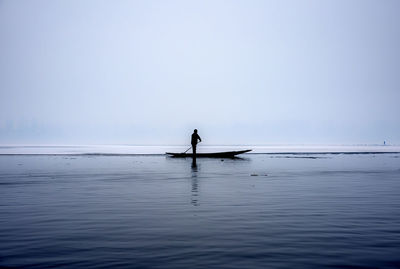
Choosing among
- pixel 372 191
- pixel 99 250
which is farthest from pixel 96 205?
Answer: pixel 372 191

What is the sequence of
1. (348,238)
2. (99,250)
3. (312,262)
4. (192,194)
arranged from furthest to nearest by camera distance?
(192,194)
(348,238)
(99,250)
(312,262)

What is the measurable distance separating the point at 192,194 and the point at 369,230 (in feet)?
28.2

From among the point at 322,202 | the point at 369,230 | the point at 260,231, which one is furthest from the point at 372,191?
the point at 260,231

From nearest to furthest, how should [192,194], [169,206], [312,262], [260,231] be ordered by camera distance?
[312,262]
[260,231]
[169,206]
[192,194]

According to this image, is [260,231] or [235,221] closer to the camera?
[260,231]

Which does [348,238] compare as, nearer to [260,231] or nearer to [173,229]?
[260,231]

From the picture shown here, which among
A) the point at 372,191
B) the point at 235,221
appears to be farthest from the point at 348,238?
the point at 372,191

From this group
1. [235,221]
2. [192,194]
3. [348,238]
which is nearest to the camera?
[348,238]

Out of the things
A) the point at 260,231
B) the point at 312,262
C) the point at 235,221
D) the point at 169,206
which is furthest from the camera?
the point at 169,206

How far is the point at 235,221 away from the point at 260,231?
1.41 m

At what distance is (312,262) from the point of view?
7.74 metres

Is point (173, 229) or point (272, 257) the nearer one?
point (272, 257)

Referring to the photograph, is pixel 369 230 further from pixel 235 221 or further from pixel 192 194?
pixel 192 194

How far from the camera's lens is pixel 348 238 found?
970 centimetres
